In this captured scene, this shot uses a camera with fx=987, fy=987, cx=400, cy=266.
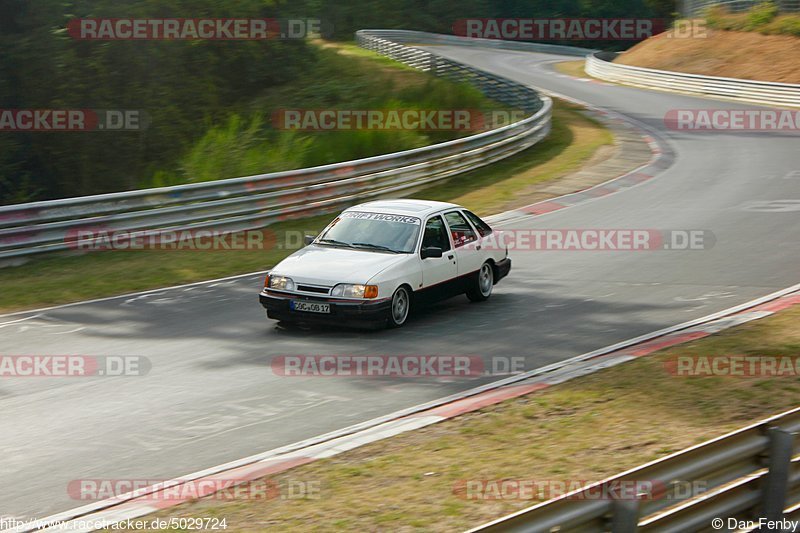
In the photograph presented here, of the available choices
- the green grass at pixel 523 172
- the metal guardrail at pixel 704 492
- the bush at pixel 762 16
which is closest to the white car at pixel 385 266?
the metal guardrail at pixel 704 492

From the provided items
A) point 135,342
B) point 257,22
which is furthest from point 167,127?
point 135,342

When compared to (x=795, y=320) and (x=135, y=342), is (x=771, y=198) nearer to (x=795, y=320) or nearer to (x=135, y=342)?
(x=795, y=320)

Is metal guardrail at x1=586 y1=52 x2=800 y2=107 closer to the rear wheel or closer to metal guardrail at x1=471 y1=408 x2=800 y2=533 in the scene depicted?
the rear wheel

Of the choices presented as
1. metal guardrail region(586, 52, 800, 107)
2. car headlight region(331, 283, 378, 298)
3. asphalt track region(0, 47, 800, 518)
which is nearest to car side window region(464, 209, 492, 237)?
asphalt track region(0, 47, 800, 518)

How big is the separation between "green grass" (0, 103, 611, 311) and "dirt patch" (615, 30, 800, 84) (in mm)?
23568

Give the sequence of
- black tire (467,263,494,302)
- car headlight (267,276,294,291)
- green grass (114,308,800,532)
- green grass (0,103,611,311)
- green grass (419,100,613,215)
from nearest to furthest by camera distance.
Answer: green grass (114,308,800,532) → car headlight (267,276,294,291) → black tire (467,263,494,302) → green grass (0,103,611,311) → green grass (419,100,613,215)

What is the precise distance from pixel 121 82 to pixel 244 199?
61.1 ft

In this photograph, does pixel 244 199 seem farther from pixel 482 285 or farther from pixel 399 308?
pixel 399 308

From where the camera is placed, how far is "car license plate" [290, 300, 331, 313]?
11.4 meters

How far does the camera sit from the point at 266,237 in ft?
59.4

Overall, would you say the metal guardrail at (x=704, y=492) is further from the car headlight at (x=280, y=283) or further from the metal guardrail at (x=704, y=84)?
the metal guardrail at (x=704, y=84)

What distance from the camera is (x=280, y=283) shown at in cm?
1167

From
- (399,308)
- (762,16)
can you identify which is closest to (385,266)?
(399,308)

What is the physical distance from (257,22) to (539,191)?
23627 millimetres
